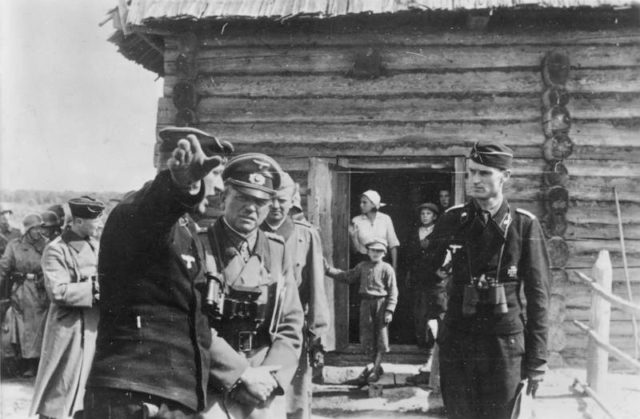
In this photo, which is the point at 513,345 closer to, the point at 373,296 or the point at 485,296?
the point at 485,296

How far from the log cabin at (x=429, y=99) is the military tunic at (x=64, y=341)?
269 centimetres

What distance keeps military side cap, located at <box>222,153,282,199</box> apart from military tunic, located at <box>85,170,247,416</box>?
62cm

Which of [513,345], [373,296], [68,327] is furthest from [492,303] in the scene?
[68,327]

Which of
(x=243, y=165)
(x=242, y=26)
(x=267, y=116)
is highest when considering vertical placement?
(x=242, y=26)

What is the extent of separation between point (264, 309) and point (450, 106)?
14.8ft

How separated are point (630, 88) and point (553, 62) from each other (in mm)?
819

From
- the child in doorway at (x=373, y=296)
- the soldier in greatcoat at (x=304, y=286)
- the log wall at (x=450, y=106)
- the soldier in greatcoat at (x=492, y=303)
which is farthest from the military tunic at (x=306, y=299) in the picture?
the log wall at (x=450, y=106)

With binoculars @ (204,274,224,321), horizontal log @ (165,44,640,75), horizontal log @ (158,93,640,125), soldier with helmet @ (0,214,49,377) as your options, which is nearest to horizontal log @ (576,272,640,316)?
horizontal log @ (158,93,640,125)

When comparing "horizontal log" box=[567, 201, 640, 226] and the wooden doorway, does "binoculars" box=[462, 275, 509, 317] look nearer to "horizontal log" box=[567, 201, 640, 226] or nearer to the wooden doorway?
the wooden doorway

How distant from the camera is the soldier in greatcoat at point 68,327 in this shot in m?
5.00

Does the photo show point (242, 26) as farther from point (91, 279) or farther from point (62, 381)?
point (62, 381)

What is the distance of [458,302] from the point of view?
13.8 feet

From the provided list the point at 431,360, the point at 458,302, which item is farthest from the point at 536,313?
the point at 431,360

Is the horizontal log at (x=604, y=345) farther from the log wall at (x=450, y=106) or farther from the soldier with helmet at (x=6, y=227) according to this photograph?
the soldier with helmet at (x=6, y=227)
